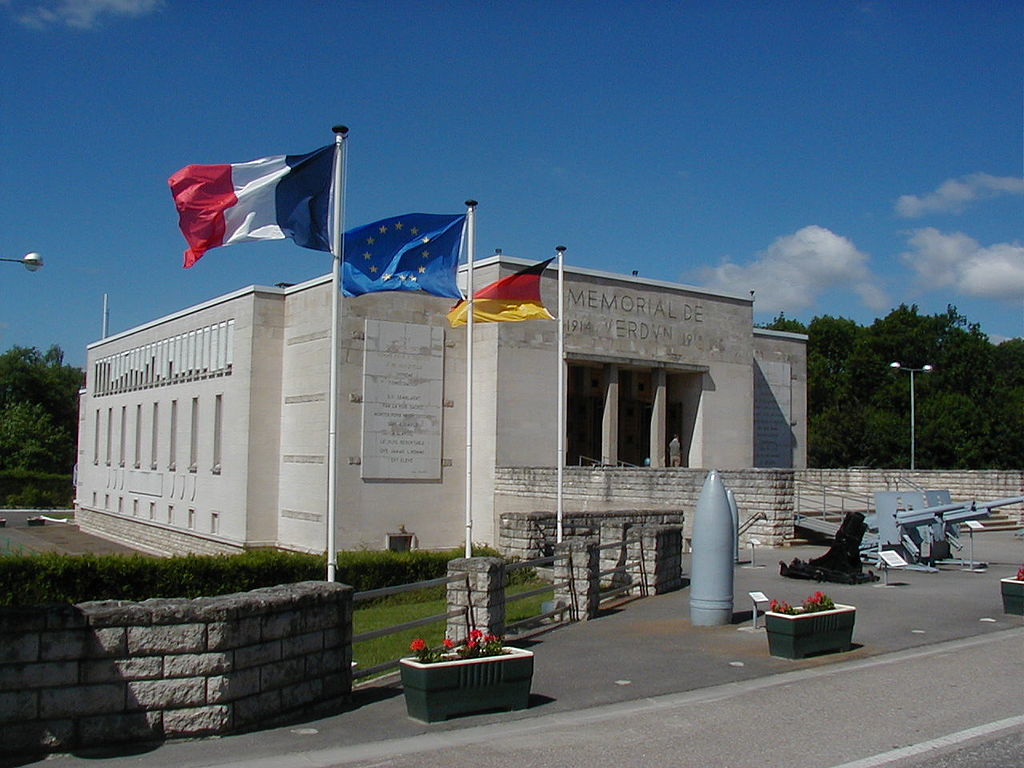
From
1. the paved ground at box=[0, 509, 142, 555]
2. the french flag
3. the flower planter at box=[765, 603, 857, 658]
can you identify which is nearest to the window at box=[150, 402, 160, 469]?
the paved ground at box=[0, 509, 142, 555]

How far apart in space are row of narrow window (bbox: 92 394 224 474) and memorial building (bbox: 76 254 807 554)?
147mm

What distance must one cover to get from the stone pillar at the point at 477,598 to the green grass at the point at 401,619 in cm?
126

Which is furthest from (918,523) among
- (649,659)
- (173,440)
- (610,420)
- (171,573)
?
(173,440)

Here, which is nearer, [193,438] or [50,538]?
[193,438]

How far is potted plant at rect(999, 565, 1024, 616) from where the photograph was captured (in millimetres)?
15352

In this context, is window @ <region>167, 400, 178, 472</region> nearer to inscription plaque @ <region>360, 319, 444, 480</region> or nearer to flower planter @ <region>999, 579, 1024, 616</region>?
inscription plaque @ <region>360, 319, 444, 480</region>

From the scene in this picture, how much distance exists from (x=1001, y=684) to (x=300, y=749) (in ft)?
23.8

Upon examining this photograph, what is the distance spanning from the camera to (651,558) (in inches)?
701

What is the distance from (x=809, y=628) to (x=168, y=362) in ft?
119

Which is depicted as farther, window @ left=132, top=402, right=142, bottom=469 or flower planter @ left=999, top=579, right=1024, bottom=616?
window @ left=132, top=402, right=142, bottom=469

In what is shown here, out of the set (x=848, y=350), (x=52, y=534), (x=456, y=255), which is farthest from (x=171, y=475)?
(x=848, y=350)

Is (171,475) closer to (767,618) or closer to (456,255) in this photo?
(456,255)

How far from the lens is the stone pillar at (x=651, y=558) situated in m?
17.7

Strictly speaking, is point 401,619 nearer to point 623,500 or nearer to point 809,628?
point 809,628
